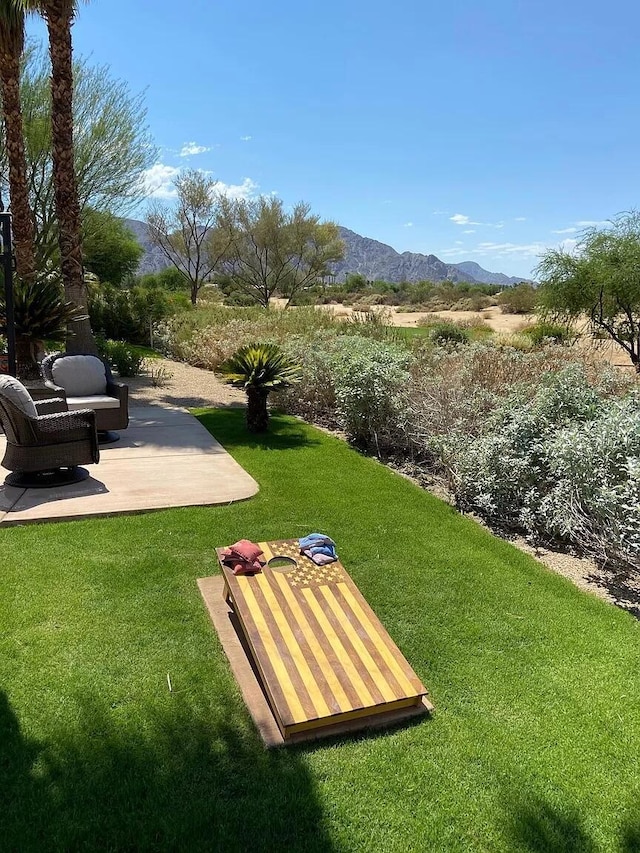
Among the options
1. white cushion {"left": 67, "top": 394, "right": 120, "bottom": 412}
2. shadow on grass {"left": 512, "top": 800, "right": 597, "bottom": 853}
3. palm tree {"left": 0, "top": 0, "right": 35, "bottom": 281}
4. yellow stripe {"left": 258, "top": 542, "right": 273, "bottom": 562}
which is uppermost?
palm tree {"left": 0, "top": 0, "right": 35, "bottom": 281}

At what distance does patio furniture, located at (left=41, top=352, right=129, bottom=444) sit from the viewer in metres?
7.09

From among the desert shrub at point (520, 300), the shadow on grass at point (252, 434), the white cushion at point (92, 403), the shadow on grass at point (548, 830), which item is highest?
the desert shrub at point (520, 300)

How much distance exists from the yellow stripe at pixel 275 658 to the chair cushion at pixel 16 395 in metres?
3.01

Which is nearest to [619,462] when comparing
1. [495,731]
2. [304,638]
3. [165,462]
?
[495,731]

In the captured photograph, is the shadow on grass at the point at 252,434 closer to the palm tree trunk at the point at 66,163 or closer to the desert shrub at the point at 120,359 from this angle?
the palm tree trunk at the point at 66,163

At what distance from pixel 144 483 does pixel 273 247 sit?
1196 inches

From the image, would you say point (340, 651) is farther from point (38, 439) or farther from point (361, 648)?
point (38, 439)

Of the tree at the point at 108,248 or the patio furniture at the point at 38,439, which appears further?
the tree at the point at 108,248

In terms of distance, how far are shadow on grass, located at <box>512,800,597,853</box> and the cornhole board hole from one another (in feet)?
2.12

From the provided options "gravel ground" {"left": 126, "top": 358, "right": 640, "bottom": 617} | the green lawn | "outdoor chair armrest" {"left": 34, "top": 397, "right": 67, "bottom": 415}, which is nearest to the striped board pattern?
the green lawn

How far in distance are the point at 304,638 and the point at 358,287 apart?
59.0 metres

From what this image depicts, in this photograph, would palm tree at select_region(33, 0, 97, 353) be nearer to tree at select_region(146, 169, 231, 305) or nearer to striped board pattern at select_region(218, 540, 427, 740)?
striped board pattern at select_region(218, 540, 427, 740)

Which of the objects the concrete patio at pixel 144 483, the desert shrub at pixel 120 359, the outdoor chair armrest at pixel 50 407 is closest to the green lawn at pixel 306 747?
the concrete patio at pixel 144 483

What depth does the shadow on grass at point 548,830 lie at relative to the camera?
2.15m
